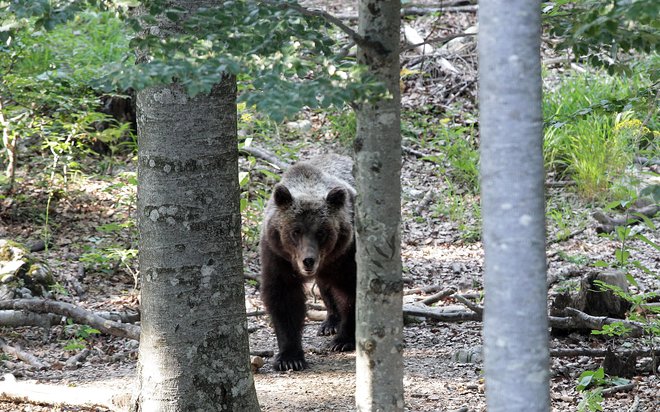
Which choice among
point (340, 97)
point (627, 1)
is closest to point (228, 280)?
point (340, 97)

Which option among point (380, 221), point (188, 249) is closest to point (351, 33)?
point (380, 221)

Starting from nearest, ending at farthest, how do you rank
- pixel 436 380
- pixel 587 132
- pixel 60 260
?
1. pixel 436 380
2. pixel 60 260
3. pixel 587 132

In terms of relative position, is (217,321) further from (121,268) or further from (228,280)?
(121,268)

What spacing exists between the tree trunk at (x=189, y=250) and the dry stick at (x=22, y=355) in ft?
6.02

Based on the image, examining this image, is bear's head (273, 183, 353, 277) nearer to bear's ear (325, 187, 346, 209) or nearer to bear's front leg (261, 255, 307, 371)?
bear's ear (325, 187, 346, 209)

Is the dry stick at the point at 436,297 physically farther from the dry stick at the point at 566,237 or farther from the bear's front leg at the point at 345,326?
the dry stick at the point at 566,237

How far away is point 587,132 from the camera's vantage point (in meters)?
9.70

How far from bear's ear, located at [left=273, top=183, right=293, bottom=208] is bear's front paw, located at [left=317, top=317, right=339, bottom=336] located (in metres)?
1.29

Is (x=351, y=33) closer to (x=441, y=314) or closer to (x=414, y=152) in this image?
(x=441, y=314)

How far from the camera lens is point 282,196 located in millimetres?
6422

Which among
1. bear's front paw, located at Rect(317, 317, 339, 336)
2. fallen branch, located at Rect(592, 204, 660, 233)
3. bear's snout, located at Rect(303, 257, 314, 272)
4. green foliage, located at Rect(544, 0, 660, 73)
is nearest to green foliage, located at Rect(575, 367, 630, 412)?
green foliage, located at Rect(544, 0, 660, 73)

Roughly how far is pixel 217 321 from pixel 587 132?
676cm

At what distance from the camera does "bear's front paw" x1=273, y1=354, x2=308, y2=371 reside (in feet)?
19.7

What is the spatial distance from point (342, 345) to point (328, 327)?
0.71 meters
